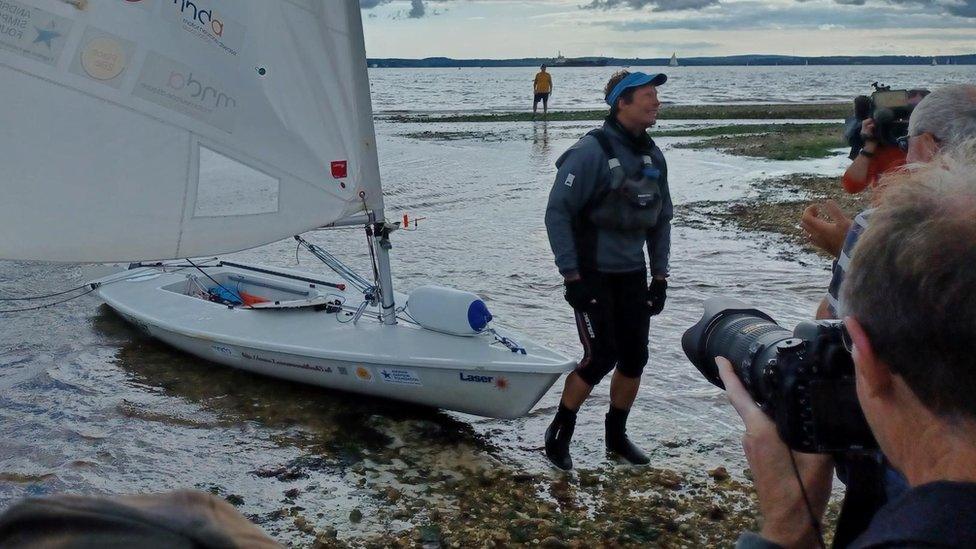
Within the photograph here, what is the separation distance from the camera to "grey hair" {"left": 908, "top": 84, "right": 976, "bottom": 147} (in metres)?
2.79

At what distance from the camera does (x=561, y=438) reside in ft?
17.0

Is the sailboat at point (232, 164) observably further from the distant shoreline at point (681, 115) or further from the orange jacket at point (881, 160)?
the distant shoreline at point (681, 115)

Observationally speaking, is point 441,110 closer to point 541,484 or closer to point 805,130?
point 805,130

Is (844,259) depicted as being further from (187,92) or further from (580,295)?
(187,92)

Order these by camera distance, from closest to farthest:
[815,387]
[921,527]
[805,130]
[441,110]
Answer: [921,527] → [815,387] → [805,130] → [441,110]

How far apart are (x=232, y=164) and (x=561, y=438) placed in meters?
2.66

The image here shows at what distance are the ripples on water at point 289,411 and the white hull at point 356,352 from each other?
23 centimetres

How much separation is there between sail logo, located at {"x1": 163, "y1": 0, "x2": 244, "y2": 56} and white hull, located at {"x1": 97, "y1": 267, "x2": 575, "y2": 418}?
6.66 feet

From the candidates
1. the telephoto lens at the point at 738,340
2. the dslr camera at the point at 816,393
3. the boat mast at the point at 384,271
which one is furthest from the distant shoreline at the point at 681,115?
the dslr camera at the point at 816,393

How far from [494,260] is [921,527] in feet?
32.5

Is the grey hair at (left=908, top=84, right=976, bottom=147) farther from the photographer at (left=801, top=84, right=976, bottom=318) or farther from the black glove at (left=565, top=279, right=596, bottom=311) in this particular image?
the black glove at (left=565, top=279, right=596, bottom=311)

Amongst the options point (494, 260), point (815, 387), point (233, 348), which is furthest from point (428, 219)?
point (815, 387)

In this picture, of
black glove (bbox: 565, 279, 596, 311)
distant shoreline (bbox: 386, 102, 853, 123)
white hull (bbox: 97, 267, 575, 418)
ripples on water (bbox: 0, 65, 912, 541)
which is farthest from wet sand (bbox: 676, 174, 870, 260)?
distant shoreline (bbox: 386, 102, 853, 123)

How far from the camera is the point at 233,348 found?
657 centimetres
